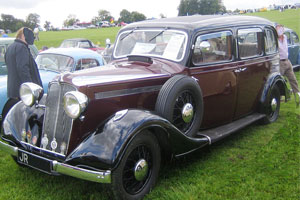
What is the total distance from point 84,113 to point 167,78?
119 centimetres

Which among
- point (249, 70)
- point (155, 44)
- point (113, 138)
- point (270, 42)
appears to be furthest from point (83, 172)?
point (270, 42)

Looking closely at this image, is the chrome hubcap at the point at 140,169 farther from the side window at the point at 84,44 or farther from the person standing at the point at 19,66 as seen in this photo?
the side window at the point at 84,44

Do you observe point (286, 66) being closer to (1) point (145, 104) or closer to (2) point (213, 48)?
(2) point (213, 48)

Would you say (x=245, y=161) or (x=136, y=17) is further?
(x=136, y=17)

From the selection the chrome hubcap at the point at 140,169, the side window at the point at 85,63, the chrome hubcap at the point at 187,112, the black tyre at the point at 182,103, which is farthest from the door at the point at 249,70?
the side window at the point at 85,63

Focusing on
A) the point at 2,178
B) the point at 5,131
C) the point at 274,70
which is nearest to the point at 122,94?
the point at 5,131

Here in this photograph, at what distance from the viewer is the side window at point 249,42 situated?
4770 mm

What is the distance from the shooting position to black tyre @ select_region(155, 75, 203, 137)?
340 cm

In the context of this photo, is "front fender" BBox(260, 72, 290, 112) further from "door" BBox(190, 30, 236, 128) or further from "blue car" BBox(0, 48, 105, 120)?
"blue car" BBox(0, 48, 105, 120)

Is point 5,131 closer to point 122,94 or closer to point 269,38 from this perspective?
point 122,94

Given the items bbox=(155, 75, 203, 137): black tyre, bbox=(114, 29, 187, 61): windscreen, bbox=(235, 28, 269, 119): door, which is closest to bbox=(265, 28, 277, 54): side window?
bbox=(235, 28, 269, 119): door

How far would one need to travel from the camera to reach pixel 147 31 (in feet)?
14.6

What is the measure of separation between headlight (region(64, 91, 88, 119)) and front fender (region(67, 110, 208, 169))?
267mm

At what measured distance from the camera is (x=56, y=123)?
3244 mm
